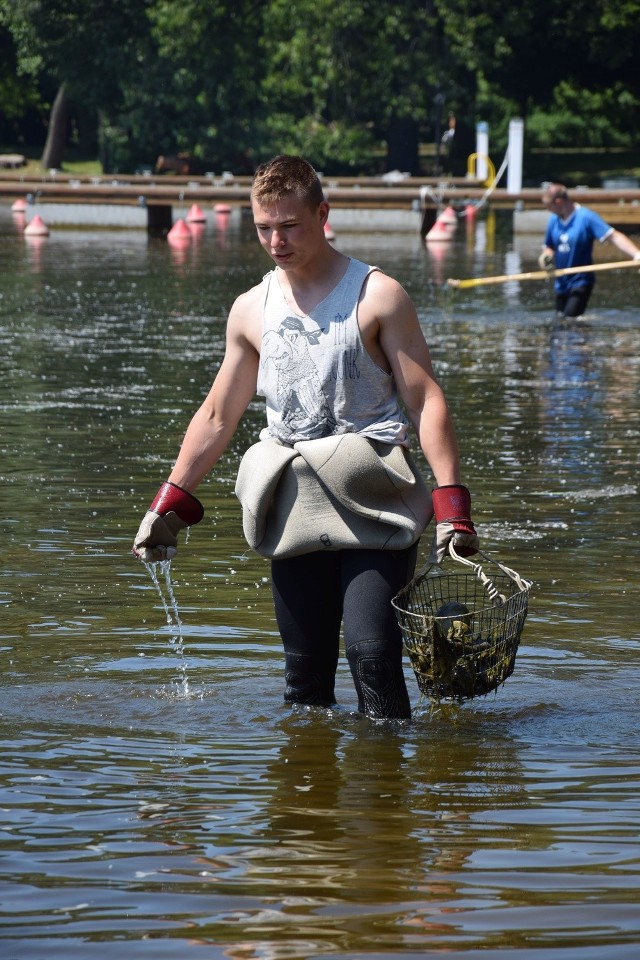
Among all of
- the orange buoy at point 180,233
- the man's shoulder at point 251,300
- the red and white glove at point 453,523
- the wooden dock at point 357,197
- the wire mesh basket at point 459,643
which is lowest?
the wire mesh basket at point 459,643

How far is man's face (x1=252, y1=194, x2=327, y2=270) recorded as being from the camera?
452cm

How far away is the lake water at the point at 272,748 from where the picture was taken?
363 cm

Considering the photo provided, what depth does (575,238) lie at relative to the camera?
1631 centimetres

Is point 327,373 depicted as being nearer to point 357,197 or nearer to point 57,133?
point 357,197

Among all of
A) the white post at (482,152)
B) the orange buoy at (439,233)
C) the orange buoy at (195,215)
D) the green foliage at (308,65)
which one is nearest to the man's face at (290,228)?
the orange buoy at (439,233)

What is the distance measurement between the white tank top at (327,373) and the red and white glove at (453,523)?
22 centimetres

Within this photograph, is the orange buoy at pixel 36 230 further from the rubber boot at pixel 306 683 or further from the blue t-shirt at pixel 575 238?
the rubber boot at pixel 306 683

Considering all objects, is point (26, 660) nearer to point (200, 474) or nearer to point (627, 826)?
point (200, 474)

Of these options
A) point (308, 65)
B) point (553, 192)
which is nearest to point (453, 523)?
point (553, 192)

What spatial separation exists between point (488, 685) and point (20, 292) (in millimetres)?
16310

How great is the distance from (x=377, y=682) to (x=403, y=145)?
45.6 meters

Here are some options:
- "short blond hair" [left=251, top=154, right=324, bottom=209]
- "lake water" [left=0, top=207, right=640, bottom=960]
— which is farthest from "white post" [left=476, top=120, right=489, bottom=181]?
"short blond hair" [left=251, top=154, right=324, bottom=209]

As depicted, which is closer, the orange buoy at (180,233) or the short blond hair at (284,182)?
the short blond hair at (284,182)

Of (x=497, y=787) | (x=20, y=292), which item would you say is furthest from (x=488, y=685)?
(x=20, y=292)
